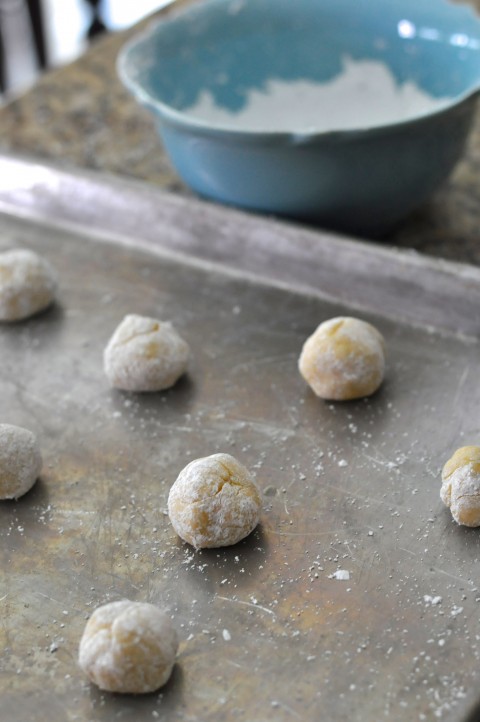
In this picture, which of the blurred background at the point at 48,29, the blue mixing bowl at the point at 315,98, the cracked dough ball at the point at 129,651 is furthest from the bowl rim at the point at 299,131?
the blurred background at the point at 48,29

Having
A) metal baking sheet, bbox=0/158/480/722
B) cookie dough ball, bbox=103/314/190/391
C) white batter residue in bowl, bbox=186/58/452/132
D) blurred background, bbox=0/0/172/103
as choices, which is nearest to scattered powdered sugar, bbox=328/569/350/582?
metal baking sheet, bbox=0/158/480/722

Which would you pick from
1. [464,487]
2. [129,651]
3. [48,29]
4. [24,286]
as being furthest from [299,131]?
[48,29]

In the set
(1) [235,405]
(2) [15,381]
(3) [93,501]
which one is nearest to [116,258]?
(2) [15,381]

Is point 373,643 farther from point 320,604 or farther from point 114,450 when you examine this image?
point 114,450

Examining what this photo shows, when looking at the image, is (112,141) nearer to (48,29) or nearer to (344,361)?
(344,361)

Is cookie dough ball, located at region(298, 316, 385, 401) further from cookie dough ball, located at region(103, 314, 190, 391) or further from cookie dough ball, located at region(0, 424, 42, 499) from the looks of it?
cookie dough ball, located at region(0, 424, 42, 499)
